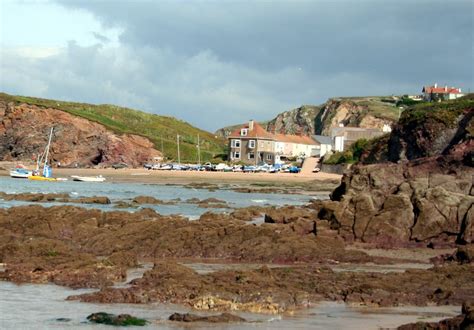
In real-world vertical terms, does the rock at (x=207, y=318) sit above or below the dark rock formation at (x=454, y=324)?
below

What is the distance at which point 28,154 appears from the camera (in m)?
117

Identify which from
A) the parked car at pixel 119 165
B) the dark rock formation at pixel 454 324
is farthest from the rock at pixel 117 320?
the parked car at pixel 119 165

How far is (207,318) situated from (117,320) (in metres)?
1.65

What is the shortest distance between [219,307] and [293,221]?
47.0ft

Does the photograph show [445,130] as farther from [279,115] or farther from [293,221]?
[279,115]

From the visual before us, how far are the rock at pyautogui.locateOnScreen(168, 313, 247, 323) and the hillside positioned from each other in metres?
106

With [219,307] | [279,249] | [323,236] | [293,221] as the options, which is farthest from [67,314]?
[293,221]

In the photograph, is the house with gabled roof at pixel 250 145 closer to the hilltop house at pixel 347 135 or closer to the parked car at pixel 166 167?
the hilltop house at pixel 347 135

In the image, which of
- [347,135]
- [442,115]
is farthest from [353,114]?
[442,115]

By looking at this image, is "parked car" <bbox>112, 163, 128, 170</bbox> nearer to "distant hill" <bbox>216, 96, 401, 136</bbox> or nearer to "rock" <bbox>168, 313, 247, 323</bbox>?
"distant hill" <bbox>216, 96, 401, 136</bbox>

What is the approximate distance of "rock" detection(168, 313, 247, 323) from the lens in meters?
15.1

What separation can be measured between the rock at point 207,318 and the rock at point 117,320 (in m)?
0.58

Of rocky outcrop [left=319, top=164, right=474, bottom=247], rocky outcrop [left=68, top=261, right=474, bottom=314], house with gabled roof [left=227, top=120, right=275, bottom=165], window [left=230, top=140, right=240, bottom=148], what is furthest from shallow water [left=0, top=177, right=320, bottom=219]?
window [left=230, top=140, right=240, bottom=148]

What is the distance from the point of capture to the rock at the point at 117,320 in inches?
586
